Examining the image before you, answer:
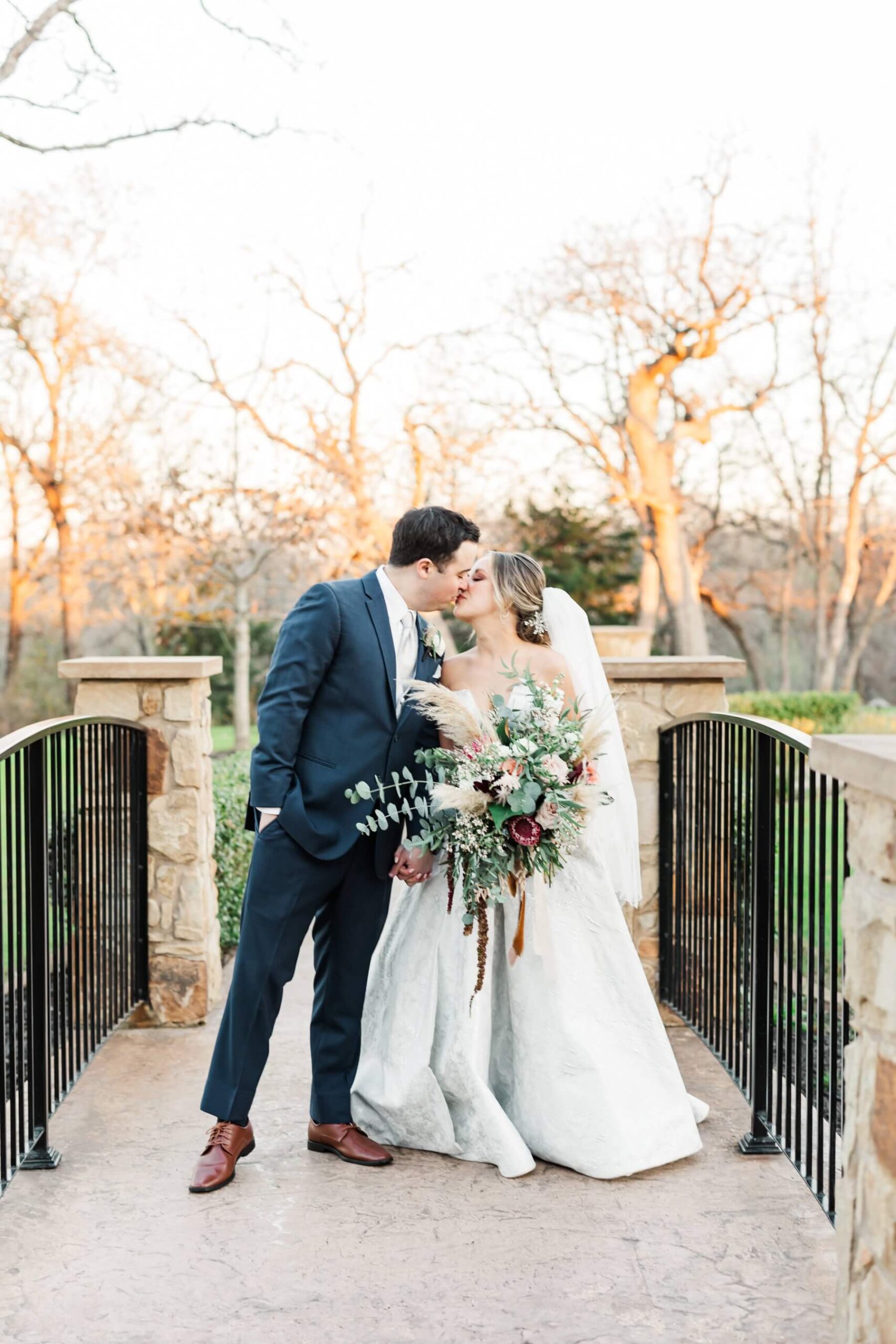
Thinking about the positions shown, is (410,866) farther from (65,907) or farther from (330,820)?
(65,907)

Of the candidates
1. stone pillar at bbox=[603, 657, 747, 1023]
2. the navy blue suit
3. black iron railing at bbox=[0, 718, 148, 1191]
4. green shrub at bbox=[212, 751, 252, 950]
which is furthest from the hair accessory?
green shrub at bbox=[212, 751, 252, 950]

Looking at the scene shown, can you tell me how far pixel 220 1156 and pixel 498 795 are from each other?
124 cm

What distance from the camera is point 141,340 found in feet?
58.2

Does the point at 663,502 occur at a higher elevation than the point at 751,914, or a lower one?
higher

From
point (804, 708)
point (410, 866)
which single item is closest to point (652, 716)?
point (410, 866)

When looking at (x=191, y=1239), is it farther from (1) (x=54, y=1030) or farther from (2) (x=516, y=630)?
(2) (x=516, y=630)

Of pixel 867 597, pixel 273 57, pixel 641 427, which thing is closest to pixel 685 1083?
pixel 273 57

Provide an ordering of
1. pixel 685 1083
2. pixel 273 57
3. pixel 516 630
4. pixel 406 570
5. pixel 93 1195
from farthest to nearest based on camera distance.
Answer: pixel 273 57 → pixel 685 1083 → pixel 516 630 → pixel 406 570 → pixel 93 1195

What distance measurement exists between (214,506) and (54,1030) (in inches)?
560

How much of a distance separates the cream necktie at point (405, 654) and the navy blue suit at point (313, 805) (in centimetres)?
5

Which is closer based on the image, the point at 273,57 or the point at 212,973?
the point at 212,973

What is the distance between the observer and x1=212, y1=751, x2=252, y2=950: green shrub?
5988mm

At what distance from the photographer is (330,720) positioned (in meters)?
3.22

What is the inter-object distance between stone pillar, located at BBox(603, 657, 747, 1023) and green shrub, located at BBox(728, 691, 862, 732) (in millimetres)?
10699
